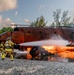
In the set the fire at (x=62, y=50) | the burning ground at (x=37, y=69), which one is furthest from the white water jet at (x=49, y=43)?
the burning ground at (x=37, y=69)

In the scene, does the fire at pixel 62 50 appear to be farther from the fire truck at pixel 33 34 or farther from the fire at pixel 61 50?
the fire truck at pixel 33 34

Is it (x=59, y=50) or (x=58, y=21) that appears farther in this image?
(x=58, y=21)

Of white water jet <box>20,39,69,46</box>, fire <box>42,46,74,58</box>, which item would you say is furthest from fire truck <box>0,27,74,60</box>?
fire <box>42,46,74,58</box>

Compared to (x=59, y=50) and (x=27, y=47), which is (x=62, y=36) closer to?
(x=59, y=50)

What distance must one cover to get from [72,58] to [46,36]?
349cm

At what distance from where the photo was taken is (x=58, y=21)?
57281 mm

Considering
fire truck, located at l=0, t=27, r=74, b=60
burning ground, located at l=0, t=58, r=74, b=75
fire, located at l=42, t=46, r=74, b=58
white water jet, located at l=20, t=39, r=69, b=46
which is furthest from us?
white water jet, located at l=20, t=39, r=69, b=46

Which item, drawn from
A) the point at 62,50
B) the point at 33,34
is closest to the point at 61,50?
the point at 62,50

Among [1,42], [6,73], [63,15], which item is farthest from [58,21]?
[6,73]

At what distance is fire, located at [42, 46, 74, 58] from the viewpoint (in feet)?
63.9

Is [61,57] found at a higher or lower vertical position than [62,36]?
lower

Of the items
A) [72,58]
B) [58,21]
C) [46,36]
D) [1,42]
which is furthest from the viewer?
[58,21]

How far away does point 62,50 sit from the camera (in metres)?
20.0

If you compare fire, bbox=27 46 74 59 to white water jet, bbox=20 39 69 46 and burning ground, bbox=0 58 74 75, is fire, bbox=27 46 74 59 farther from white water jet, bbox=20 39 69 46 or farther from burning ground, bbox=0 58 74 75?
burning ground, bbox=0 58 74 75
